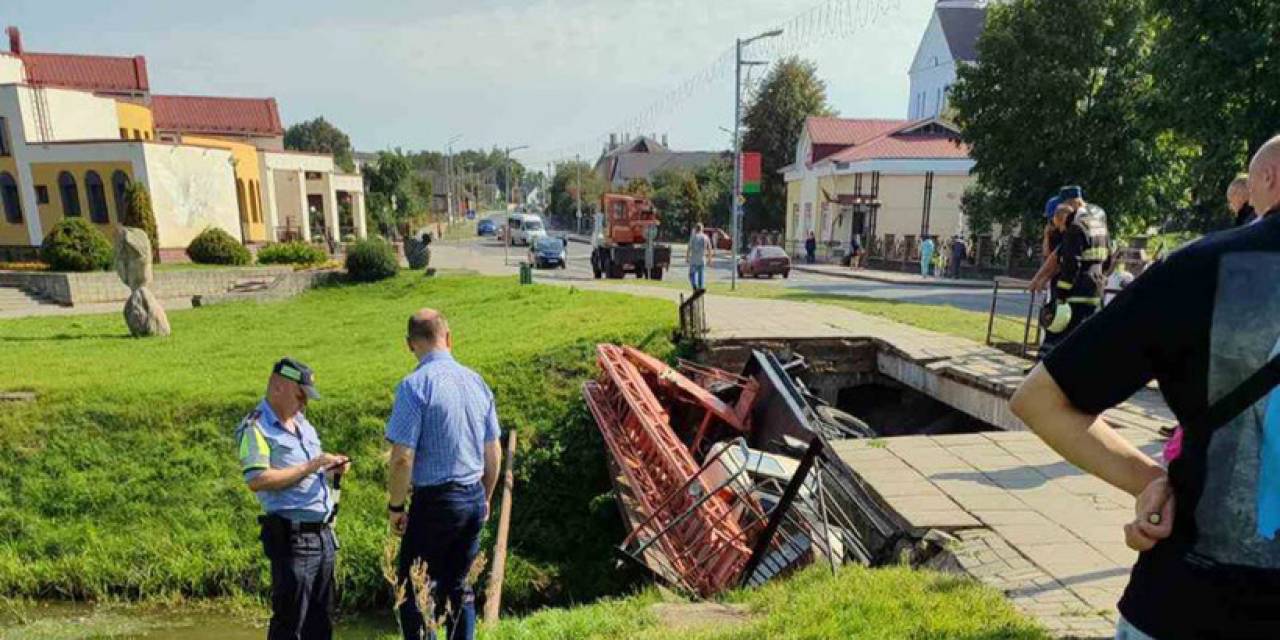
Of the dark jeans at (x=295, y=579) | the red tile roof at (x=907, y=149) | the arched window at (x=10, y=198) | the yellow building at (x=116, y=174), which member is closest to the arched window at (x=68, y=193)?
the yellow building at (x=116, y=174)

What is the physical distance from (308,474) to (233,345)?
10650 millimetres

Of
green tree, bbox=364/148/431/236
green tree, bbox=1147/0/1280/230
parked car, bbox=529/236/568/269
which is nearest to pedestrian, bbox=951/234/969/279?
green tree, bbox=1147/0/1280/230

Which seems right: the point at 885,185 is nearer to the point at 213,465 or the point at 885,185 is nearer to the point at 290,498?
the point at 213,465

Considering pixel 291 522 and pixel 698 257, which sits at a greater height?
pixel 698 257

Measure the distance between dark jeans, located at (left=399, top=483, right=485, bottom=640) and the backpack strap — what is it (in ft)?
10.4

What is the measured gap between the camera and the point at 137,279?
13477mm

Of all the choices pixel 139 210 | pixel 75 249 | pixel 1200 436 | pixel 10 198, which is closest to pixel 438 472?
pixel 1200 436

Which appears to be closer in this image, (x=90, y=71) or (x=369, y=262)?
(x=369, y=262)

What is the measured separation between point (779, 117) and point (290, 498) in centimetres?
4888

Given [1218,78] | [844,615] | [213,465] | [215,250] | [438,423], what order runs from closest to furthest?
[844,615], [438,423], [213,465], [1218,78], [215,250]

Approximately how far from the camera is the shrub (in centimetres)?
2298

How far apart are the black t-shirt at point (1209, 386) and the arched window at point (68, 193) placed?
32.2 metres

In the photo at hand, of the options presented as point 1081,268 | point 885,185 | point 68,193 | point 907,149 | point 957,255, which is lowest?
point 957,255

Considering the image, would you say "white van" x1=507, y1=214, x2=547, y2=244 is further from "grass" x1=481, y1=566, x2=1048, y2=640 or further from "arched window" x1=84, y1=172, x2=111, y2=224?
"grass" x1=481, y1=566, x2=1048, y2=640
